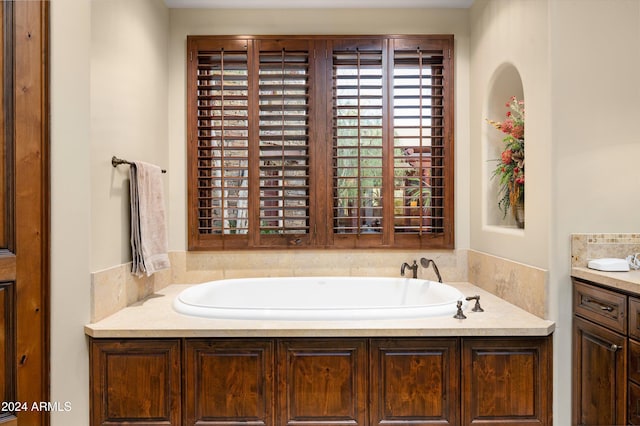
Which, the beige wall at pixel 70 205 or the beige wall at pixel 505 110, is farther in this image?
the beige wall at pixel 505 110

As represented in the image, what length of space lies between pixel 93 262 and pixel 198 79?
5.30ft

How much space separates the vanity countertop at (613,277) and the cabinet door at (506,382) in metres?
0.36

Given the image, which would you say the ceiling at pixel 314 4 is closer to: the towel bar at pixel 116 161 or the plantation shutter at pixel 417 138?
the plantation shutter at pixel 417 138

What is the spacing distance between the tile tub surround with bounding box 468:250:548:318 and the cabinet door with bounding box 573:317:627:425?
0.20 m

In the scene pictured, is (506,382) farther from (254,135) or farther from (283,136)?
(254,135)

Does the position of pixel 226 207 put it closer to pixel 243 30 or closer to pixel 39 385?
pixel 243 30

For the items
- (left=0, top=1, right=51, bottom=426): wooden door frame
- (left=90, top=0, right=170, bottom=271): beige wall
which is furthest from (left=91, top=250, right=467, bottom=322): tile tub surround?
(left=0, top=1, right=51, bottom=426): wooden door frame

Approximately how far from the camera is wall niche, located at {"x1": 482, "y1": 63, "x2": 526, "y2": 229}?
9.33ft

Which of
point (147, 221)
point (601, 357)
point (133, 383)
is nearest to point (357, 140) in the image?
point (147, 221)

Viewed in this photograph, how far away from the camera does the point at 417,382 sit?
2000mm

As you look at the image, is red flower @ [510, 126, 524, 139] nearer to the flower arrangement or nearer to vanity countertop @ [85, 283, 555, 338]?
the flower arrangement

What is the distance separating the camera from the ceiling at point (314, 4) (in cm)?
303

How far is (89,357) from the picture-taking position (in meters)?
2.03

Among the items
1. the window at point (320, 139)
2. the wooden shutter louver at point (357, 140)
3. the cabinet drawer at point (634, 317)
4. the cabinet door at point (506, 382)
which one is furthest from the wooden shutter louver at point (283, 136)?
the cabinet drawer at point (634, 317)
